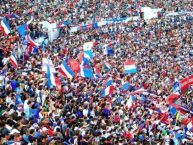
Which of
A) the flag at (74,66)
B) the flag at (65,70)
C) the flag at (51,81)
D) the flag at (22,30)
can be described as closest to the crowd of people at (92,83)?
the flag at (51,81)

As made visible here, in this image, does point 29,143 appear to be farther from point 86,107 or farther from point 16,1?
point 16,1

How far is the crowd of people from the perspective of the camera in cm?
1622

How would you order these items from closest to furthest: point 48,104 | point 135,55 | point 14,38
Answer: point 48,104 < point 14,38 < point 135,55

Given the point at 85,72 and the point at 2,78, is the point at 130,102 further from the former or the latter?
the point at 2,78

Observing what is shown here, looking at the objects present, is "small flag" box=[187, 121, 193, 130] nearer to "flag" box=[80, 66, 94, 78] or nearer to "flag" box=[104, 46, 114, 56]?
"flag" box=[80, 66, 94, 78]

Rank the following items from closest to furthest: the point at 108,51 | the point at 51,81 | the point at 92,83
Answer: the point at 51,81 → the point at 92,83 → the point at 108,51

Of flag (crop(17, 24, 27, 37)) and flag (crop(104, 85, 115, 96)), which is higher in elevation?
flag (crop(17, 24, 27, 37))

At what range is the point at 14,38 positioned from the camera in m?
25.9

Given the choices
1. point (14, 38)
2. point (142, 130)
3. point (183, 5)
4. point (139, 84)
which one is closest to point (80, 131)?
point (142, 130)

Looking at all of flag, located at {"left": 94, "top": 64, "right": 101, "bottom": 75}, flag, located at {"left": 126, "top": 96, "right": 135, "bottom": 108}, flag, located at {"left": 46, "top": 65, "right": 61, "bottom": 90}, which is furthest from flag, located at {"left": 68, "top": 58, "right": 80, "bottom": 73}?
flag, located at {"left": 94, "top": 64, "right": 101, "bottom": 75}

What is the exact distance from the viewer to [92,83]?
2492 centimetres

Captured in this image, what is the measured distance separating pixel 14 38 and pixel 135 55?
15640 mm

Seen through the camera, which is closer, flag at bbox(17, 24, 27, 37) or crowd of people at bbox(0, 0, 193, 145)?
crowd of people at bbox(0, 0, 193, 145)

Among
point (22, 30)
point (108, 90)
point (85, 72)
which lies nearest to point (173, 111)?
point (108, 90)
